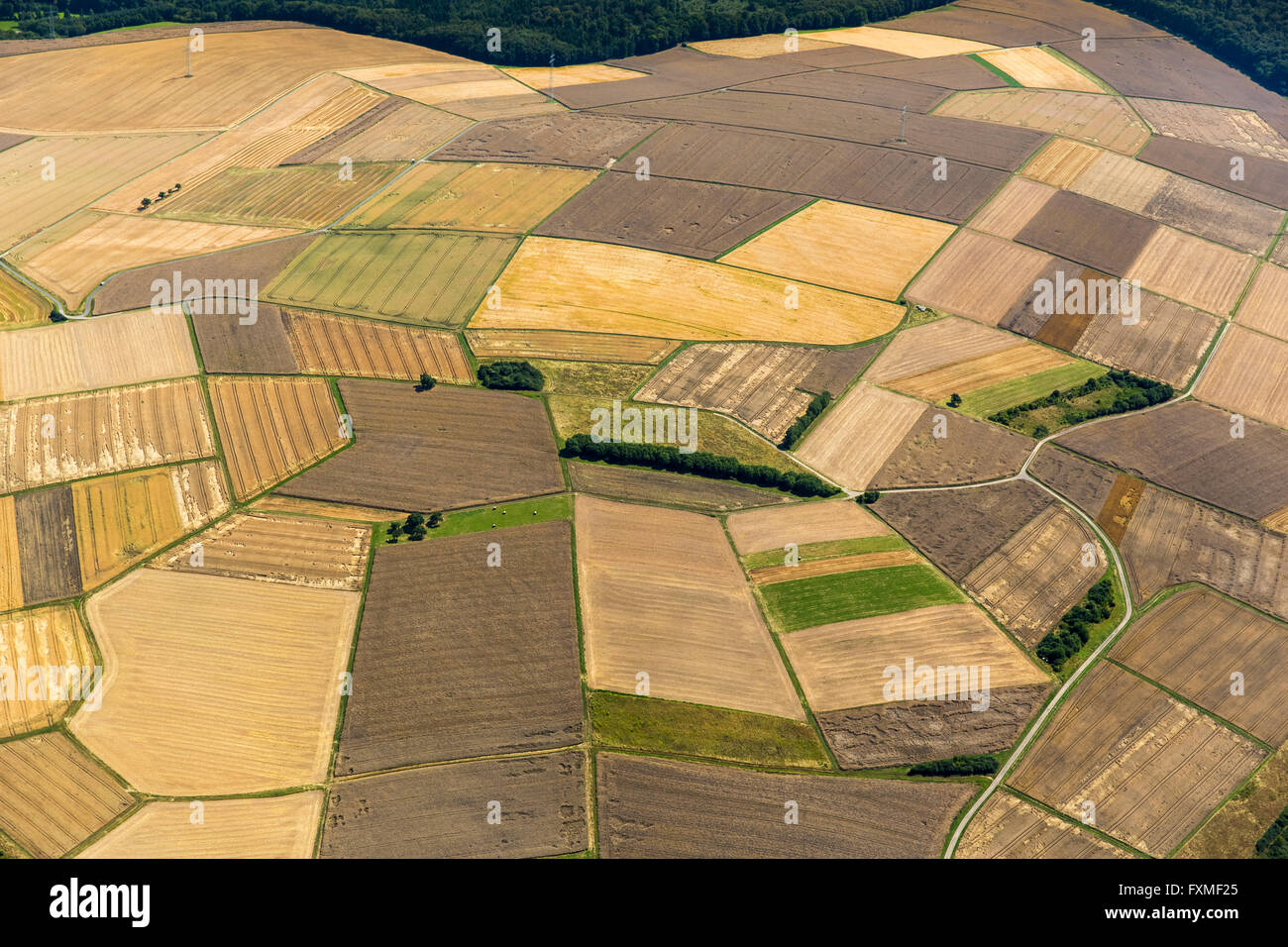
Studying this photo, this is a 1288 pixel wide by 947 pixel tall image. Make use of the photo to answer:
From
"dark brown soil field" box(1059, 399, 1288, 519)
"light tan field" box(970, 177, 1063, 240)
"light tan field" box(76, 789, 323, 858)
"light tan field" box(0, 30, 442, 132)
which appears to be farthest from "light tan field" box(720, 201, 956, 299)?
"light tan field" box(76, 789, 323, 858)

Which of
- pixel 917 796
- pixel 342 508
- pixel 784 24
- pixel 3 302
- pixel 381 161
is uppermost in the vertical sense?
pixel 784 24

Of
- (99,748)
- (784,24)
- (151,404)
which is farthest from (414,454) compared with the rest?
(784,24)

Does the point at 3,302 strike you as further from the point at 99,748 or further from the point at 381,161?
the point at 99,748

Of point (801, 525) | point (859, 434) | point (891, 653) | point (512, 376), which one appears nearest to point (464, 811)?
point (891, 653)

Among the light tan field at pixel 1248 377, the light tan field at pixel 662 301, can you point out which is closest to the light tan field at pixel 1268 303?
the light tan field at pixel 1248 377

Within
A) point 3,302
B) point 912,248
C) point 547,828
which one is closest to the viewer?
point 547,828

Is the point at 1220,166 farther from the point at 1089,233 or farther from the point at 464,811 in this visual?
the point at 464,811
